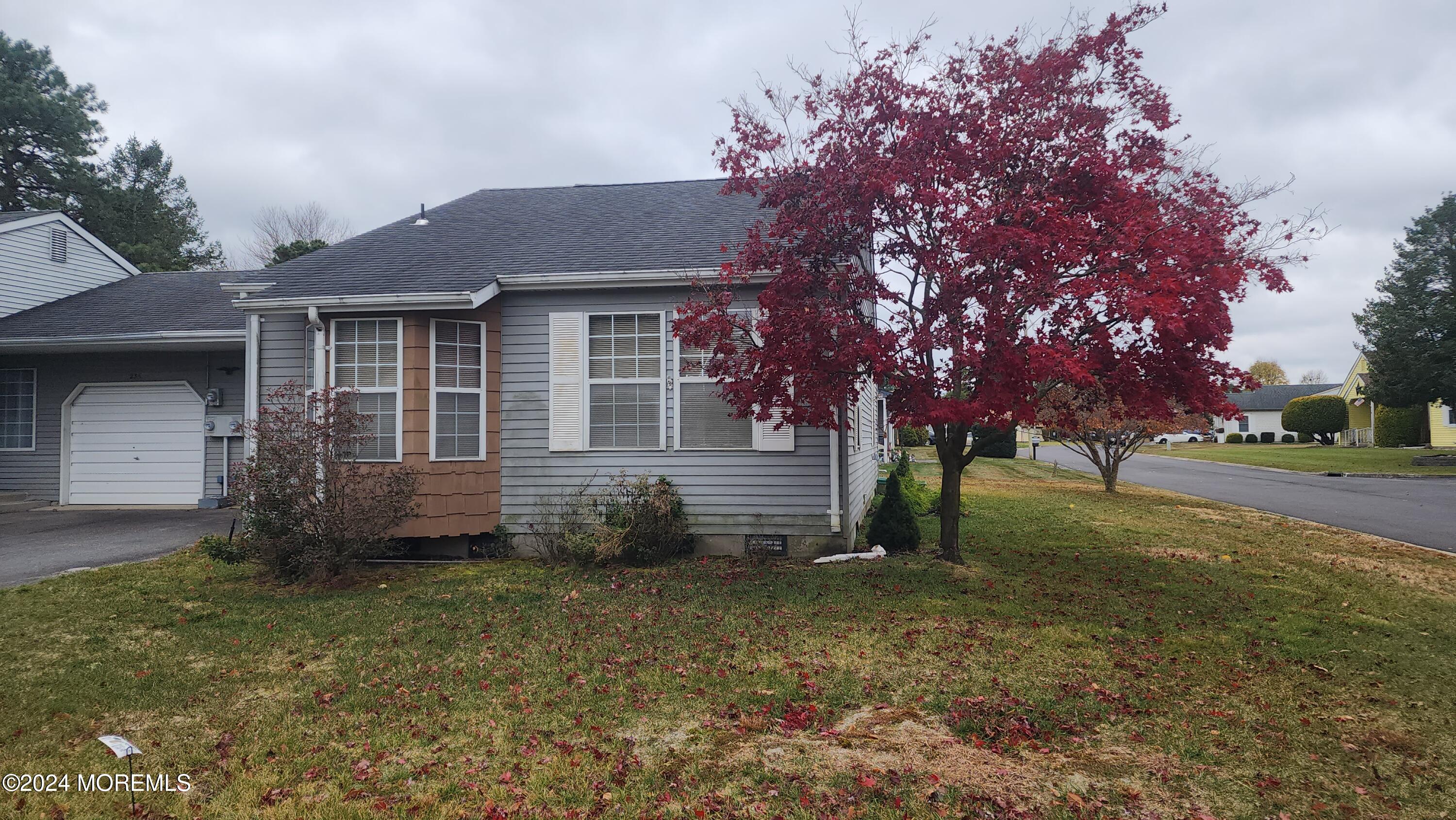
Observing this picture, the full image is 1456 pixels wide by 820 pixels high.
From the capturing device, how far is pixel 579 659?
Result: 17.7 feet

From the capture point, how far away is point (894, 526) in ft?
31.3

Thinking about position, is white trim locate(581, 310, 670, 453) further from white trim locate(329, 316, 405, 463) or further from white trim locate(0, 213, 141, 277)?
white trim locate(0, 213, 141, 277)

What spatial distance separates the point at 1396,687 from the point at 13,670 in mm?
9117

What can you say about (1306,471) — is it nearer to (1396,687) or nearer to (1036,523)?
(1036,523)

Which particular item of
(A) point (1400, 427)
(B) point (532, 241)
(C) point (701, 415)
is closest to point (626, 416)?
(C) point (701, 415)

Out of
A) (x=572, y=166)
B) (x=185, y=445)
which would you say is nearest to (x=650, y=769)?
(x=185, y=445)

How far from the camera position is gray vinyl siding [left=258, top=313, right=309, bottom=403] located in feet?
31.1

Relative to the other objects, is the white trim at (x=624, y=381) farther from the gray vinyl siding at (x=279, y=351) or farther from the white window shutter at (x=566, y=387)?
the gray vinyl siding at (x=279, y=351)

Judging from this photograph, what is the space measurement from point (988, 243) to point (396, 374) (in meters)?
6.66

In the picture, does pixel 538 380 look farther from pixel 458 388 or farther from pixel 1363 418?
pixel 1363 418

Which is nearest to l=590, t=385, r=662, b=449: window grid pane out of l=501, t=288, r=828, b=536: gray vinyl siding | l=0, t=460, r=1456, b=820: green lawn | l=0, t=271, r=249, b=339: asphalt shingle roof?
l=501, t=288, r=828, b=536: gray vinyl siding

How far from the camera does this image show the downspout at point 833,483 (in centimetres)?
885

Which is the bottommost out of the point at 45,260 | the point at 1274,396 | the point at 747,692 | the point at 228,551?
the point at 747,692

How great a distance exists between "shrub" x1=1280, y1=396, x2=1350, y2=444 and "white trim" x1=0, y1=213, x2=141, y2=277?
53.5 metres
